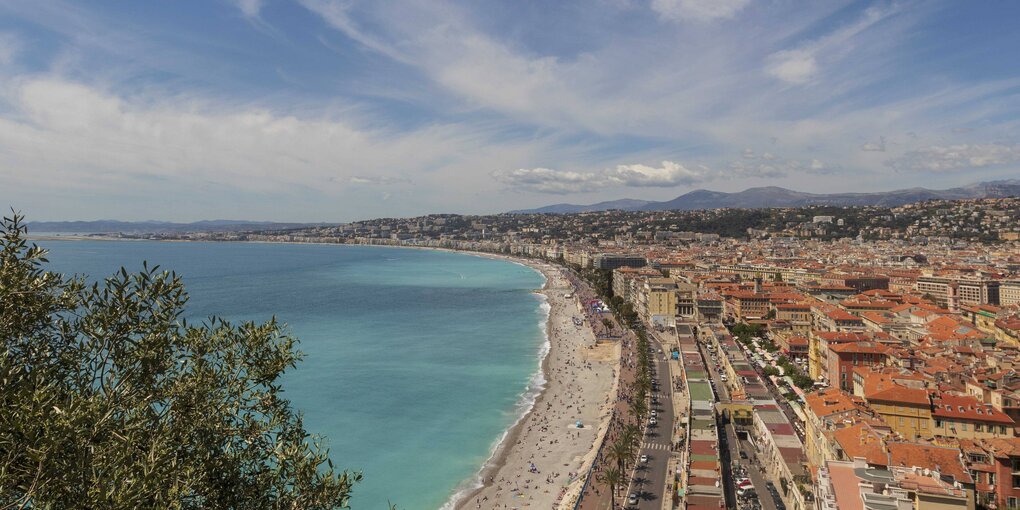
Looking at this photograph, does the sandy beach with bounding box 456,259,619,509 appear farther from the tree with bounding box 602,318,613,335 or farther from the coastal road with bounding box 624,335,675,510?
the tree with bounding box 602,318,613,335

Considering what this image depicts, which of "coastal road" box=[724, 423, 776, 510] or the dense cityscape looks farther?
"coastal road" box=[724, 423, 776, 510]

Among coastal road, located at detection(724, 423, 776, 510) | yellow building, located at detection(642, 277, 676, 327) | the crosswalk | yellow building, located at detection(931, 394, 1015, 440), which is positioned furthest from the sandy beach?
yellow building, located at detection(931, 394, 1015, 440)

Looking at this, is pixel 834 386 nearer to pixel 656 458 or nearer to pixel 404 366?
pixel 656 458

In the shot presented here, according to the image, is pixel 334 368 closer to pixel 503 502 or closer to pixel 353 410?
pixel 353 410

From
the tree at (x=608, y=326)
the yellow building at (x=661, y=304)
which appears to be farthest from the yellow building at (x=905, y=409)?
the tree at (x=608, y=326)

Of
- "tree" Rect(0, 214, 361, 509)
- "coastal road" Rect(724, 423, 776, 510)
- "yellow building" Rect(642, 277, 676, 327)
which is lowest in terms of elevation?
"coastal road" Rect(724, 423, 776, 510)

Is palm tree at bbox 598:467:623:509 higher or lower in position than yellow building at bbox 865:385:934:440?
lower

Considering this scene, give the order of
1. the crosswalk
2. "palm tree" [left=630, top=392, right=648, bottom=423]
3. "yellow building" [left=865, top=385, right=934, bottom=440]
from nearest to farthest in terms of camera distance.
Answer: "yellow building" [left=865, top=385, right=934, bottom=440] → the crosswalk → "palm tree" [left=630, top=392, right=648, bottom=423]

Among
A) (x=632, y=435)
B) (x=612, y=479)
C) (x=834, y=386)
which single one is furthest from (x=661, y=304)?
(x=612, y=479)
